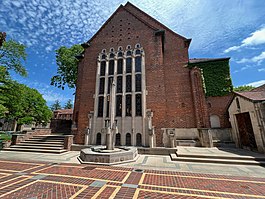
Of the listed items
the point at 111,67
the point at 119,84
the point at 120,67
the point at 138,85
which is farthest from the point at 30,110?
the point at 138,85

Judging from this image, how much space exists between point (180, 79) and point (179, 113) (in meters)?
4.18

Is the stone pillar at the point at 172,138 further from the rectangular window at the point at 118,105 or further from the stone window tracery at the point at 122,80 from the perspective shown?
the rectangular window at the point at 118,105

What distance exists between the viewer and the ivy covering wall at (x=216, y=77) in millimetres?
15117

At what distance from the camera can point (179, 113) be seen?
14.4 meters

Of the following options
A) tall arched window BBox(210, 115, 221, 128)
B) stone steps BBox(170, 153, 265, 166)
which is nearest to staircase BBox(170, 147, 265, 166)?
stone steps BBox(170, 153, 265, 166)

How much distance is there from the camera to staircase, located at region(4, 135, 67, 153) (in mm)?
11234

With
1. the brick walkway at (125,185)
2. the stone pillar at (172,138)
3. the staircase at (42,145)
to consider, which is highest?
the stone pillar at (172,138)

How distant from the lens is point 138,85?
47.2 feet

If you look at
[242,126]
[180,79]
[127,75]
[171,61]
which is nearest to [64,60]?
[127,75]

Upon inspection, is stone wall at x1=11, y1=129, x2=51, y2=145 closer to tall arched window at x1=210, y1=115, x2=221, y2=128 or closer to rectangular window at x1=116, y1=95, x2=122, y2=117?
rectangular window at x1=116, y1=95, x2=122, y2=117

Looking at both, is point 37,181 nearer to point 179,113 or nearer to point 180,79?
point 179,113

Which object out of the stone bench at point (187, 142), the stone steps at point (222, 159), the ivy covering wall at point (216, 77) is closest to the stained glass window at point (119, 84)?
the stone bench at point (187, 142)

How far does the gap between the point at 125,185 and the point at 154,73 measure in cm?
1153

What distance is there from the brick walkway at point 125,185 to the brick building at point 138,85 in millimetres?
6714
